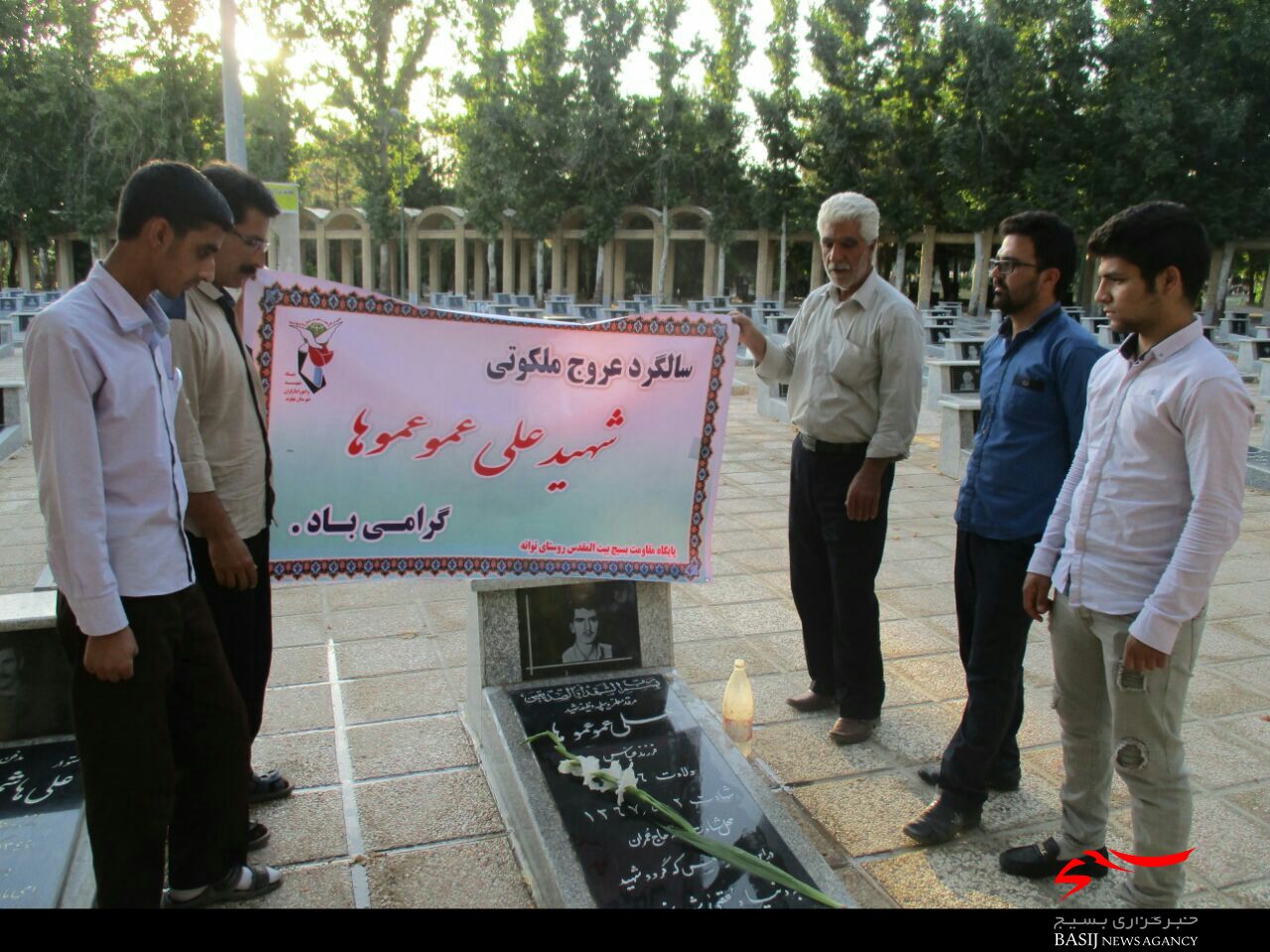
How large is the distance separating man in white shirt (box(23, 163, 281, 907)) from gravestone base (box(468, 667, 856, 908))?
3.00 feet

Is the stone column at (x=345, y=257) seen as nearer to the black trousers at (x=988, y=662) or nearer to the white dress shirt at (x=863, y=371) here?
the white dress shirt at (x=863, y=371)

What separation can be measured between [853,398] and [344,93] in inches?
1422

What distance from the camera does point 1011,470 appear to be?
9.23ft

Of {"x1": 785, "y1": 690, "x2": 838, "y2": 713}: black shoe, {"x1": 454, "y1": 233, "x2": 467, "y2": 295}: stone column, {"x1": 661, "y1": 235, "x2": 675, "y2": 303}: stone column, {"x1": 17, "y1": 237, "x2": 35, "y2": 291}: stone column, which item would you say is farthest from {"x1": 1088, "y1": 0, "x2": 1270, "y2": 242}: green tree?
{"x1": 17, "y1": 237, "x2": 35, "y2": 291}: stone column

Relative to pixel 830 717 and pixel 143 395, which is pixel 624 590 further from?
pixel 143 395

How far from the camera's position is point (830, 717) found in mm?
3688

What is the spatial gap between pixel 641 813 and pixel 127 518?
4.86 ft

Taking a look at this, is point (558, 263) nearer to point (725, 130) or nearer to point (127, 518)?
point (725, 130)

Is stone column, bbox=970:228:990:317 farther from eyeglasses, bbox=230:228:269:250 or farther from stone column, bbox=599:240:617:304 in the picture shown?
eyeglasses, bbox=230:228:269:250

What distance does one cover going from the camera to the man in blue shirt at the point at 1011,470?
275 cm

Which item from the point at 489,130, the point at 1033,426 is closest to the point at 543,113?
the point at 489,130

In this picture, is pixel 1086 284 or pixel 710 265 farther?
pixel 710 265

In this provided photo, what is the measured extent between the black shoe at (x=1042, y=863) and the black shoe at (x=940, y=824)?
184mm

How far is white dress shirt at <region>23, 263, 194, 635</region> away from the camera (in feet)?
6.14
